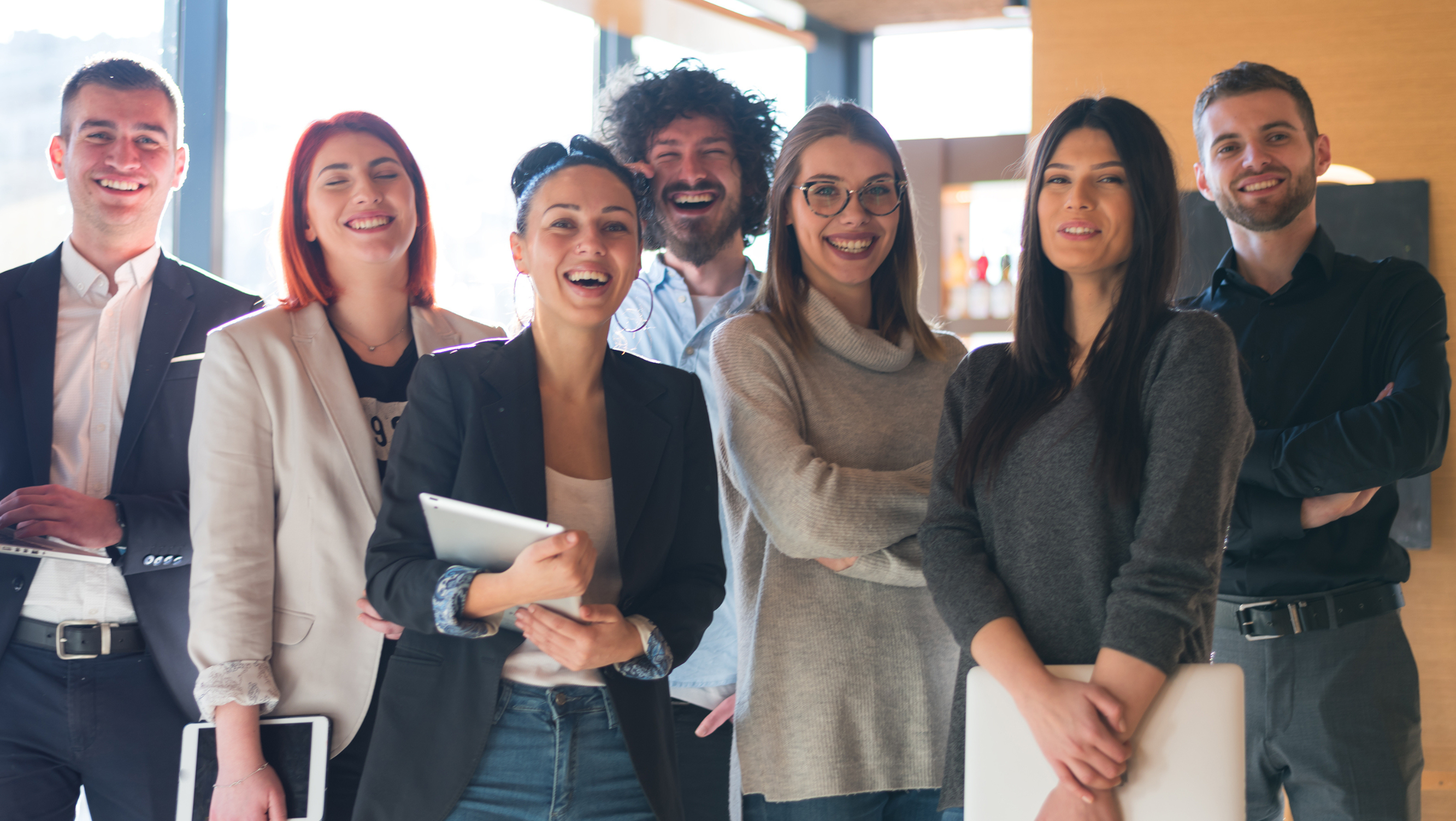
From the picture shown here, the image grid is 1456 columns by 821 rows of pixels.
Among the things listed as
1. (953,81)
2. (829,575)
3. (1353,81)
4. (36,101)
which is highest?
(953,81)

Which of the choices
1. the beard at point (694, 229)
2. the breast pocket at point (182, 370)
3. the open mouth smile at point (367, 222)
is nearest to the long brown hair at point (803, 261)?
the beard at point (694, 229)

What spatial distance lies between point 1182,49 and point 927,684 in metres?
3.16

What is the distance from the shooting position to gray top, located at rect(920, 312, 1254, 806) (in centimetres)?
146

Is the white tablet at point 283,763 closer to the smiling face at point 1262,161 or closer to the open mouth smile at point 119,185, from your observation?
the open mouth smile at point 119,185

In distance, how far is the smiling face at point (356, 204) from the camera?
2.13 metres

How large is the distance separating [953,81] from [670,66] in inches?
118

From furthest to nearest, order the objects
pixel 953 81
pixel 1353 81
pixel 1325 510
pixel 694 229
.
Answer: pixel 953 81 < pixel 1353 81 < pixel 694 229 < pixel 1325 510

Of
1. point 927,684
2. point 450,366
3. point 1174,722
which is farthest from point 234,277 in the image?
point 1174,722

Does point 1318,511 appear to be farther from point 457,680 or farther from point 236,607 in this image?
point 236,607

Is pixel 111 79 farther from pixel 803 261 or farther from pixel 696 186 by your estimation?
pixel 803 261

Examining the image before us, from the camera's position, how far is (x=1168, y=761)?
4.73 ft

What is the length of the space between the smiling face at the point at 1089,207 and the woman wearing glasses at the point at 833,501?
439 mm

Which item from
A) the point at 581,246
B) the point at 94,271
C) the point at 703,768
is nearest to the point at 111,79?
the point at 94,271

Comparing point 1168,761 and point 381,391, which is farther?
point 381,391
